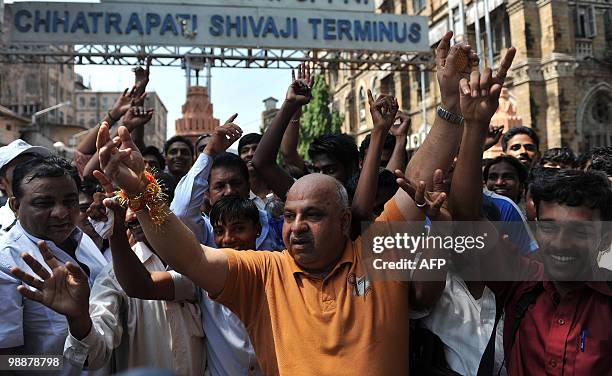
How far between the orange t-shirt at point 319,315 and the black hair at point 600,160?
1854mm

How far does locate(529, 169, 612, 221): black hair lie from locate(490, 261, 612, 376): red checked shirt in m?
0.31

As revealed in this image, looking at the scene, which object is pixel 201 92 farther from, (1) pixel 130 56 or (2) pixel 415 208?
(2) pixel 415 208

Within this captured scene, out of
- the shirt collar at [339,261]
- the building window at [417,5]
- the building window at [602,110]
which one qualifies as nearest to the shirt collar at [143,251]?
the shirt collar at [339,261]

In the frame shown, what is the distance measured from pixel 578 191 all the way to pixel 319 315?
107 centimetres

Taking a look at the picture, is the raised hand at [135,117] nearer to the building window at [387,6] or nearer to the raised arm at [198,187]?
the raised arm at [198,187]

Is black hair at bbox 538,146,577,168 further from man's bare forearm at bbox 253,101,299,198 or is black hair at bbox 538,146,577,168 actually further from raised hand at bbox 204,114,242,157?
raised hand at bbox 204,114,242,157

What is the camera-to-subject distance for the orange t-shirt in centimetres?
196

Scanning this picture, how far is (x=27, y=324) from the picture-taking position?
2.21m

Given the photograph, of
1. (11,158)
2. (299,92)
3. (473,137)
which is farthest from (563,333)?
(11,158)

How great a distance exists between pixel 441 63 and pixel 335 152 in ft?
3.22

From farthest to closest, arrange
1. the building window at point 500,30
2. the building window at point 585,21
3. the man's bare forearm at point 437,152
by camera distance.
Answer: the building window at point 500,30 < the building window at point 585,21 < the man's bare forearm at point 437,152

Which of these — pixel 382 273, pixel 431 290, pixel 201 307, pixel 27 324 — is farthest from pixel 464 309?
pixel 27 324

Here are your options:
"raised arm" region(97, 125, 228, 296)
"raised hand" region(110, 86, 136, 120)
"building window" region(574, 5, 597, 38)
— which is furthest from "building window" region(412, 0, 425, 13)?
"raised arm" region(97, 125, 228, 296)

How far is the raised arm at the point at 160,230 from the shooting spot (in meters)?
1.87
